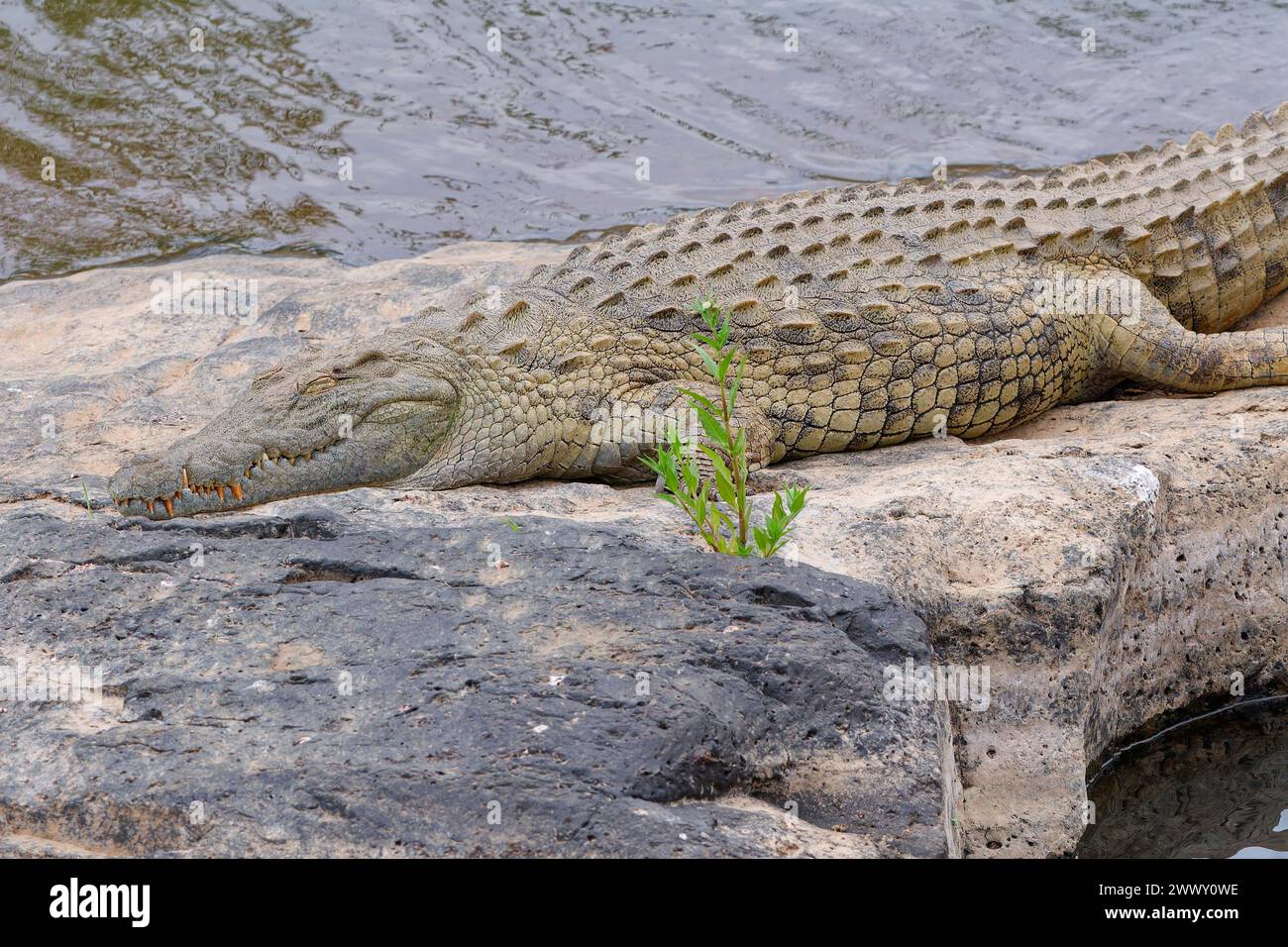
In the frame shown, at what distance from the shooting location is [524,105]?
35.6ft

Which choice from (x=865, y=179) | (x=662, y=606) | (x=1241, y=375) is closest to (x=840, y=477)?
(x=662, y=606)

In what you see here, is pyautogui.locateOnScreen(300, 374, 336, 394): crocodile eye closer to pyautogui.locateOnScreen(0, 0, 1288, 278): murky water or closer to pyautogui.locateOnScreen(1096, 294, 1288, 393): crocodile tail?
pyautogui.locateOnScreen(1096, 294, 1288, 393): crocodile tail

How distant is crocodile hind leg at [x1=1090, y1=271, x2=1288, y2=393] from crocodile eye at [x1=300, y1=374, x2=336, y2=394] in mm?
3439

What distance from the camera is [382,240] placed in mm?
9398

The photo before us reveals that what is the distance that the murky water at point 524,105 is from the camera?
9.74 metres

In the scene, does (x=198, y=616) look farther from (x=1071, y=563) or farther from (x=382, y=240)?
(x=382, y=240)

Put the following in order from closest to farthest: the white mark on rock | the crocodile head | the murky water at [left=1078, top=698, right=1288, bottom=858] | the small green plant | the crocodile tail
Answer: the small green plant, the murky water at [left=1078, top=698, right=1288, bottom=858], the white mark on rock, the crocodile head, the crocodile tail

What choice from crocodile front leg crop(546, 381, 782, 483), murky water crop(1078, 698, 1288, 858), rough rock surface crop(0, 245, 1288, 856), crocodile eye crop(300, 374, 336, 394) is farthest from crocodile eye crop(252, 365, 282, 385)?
murky water crop(1078, 698, 1288, 858)

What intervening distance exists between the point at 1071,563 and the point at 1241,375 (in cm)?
227

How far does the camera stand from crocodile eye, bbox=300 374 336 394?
5242 millimetres

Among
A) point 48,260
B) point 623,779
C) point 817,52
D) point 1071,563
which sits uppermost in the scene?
point 817,52

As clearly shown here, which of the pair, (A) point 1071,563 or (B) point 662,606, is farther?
(A) point 1071,563

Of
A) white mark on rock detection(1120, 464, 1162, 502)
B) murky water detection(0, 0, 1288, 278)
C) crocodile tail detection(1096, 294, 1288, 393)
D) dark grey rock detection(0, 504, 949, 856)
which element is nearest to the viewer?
dark grey rock detection(0, 504, 949, 856)

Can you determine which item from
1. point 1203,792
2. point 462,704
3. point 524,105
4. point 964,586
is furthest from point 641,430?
point 524,105
